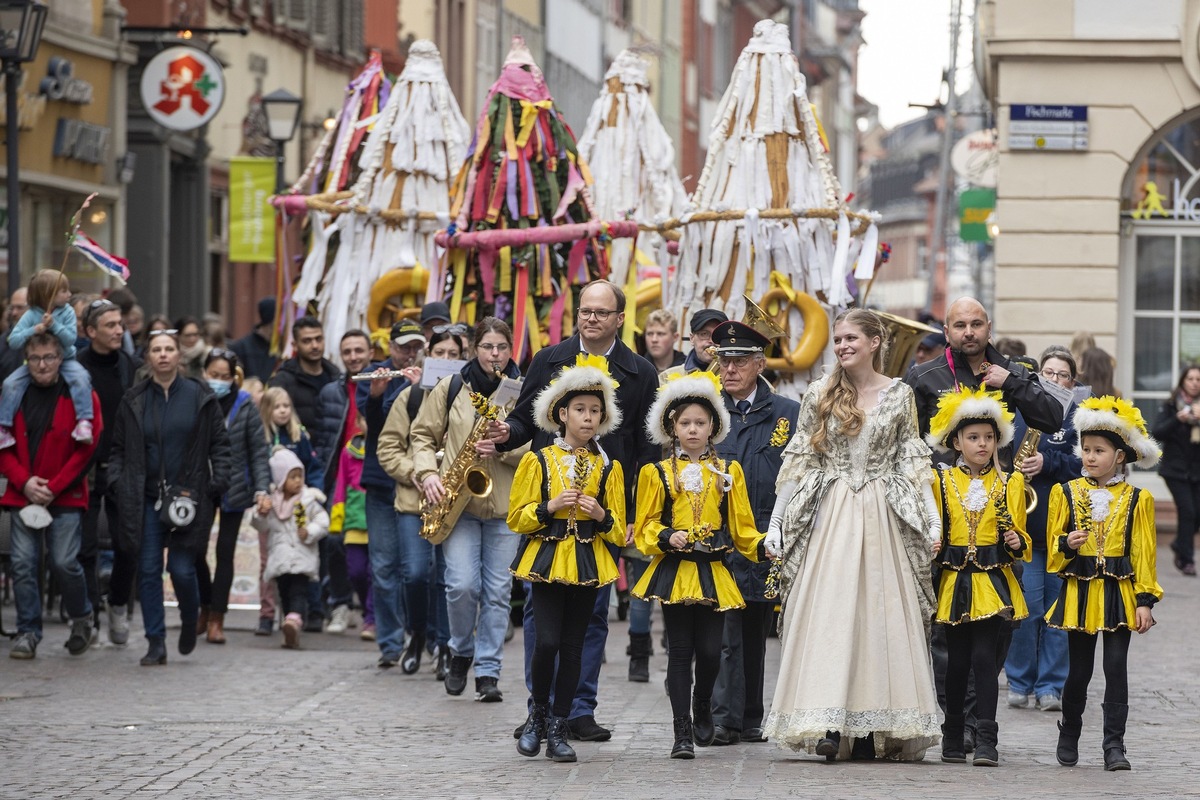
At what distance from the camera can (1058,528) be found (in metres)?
9.71

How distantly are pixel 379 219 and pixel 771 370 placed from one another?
130 inches

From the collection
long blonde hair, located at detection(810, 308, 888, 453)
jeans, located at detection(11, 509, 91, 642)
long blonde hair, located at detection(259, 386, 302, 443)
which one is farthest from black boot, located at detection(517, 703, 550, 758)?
long blonde hair, located at detection(259, 386, 302, 443)

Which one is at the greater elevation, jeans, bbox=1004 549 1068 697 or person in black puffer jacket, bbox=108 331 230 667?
person in black puffer jacket, bbox=108 331 230 667

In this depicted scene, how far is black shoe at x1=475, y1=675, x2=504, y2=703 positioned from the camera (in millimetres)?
11484

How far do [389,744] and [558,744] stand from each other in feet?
3.05

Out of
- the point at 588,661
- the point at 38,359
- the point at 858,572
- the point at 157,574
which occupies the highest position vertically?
the point at 38,359

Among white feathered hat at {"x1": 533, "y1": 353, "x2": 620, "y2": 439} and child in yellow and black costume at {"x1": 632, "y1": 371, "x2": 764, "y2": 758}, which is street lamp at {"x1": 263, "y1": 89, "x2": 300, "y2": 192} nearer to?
white feathered hat at {"x1": 533, "y1": 353, "x2": 620, "y2": 439}

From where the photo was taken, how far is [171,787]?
8.79 meters

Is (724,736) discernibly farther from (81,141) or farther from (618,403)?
(81,141)

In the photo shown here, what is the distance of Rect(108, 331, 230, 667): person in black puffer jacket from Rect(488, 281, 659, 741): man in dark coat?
330cm

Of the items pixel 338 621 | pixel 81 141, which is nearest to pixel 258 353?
pixel 338 621

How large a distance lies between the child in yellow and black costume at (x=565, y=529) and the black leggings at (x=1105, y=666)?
188cm

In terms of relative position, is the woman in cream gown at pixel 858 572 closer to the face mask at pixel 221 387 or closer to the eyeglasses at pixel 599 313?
the eyeglasses at pixel 599 313

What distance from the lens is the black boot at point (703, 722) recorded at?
391 inches
